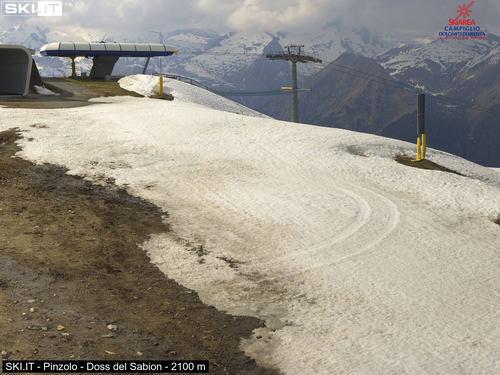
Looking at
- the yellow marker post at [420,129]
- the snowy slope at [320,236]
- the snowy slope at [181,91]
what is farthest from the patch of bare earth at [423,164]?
the snowy slope at [181,91]

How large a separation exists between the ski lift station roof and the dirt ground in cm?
4711

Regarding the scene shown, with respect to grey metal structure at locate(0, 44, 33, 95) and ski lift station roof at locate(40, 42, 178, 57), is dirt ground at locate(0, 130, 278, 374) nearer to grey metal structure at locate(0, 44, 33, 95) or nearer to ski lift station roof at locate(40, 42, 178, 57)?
grey metal structure at locate(0, 44, 33, 95)

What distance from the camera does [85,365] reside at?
20.2 feet

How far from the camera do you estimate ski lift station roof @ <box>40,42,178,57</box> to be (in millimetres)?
54938

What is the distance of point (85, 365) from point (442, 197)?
11.0 m

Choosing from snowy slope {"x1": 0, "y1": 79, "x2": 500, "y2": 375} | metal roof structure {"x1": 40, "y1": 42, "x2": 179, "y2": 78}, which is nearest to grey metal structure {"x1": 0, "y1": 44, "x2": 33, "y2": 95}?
metal roof structure {"x1": 40, "y1": 42, "x2": 179, "y2": 78}

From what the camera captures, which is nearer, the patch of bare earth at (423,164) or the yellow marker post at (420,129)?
the yellow marker post at (420,129)
